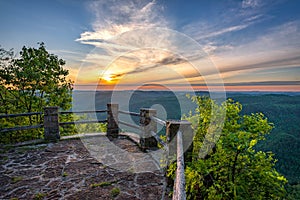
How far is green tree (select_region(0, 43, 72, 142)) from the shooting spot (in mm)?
9211

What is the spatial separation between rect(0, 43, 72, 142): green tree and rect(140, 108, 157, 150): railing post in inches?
308

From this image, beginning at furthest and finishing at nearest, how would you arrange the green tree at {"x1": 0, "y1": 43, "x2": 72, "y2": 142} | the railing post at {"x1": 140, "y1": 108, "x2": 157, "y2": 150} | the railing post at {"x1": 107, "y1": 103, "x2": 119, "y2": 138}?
the green tree at {"x1": 0, "y1": 43, "x2": 72, "y2": 142}, the railing post at {"x1": 107, "y1": 103, "x2": 119, "y2": 138}, the railing post at {"x1": 140, "y1": 108, "x2": 157, "y2": 150}

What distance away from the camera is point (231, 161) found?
304 centimetres

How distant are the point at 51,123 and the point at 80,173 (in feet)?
10.6

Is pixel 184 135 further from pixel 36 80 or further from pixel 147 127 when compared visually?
pixel 36 80

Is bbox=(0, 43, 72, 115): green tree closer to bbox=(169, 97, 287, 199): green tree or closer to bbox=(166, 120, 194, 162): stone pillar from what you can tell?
bbox=(166, 120, 194, 162): stone pillar

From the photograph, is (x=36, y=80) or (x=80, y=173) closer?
(x=80, y=173)

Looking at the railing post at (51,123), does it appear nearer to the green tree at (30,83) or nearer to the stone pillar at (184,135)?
the green tree at (30,83)

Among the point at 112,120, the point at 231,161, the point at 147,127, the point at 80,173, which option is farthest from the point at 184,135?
the point at 112,120

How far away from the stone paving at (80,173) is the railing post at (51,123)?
480mm

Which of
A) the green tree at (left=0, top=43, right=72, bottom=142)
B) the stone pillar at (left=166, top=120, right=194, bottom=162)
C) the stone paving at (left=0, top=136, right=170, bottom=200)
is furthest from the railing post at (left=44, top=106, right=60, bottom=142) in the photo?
→ the stone pillar at (left=166, top=120, right=194, bottom=162)

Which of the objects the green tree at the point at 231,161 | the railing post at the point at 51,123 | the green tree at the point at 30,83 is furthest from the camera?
the green tree at the point at 30,83

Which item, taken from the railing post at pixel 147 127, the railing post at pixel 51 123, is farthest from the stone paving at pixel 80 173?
the railing post at pixel 51 123

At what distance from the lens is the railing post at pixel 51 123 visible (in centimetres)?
606
